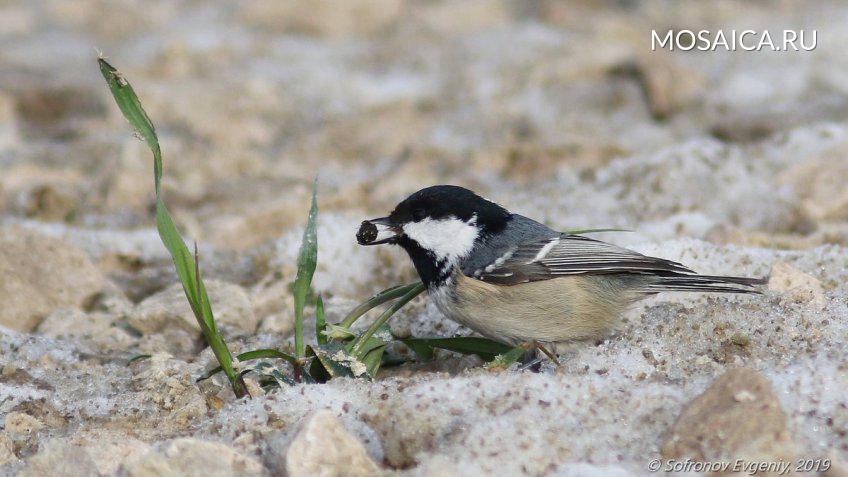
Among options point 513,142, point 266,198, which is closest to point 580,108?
point 513,142

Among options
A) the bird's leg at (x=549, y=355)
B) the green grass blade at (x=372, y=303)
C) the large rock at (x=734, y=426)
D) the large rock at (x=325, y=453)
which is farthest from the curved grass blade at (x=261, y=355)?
the large rock at (x=734, y=426)

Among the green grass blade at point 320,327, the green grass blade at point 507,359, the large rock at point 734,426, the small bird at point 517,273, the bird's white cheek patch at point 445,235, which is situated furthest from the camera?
the bird's white cheek patch at point 445,235

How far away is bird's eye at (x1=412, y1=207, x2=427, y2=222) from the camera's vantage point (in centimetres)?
347

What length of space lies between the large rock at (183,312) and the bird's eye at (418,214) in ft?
2.84

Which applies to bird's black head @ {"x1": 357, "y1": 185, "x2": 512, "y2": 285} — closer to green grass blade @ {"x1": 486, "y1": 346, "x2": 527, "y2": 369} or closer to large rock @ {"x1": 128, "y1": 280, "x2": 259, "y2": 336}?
green grass blade @ {"x1": 486, "y1": 346, "x2": 527, "y2": 369}

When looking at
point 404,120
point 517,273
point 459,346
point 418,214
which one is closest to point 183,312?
point 418,214

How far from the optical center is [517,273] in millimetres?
3291

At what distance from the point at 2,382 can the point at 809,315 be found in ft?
8.93

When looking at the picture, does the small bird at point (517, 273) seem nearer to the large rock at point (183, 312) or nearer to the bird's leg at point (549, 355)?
the bird's leg at point (549, 355)

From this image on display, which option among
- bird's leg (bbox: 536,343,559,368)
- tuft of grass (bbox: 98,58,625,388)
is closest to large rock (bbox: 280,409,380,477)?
tuft of grass (bbox: 98,58,625,388)

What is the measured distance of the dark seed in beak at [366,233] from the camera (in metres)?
3.45

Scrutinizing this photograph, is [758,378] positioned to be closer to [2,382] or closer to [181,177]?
[2,382]

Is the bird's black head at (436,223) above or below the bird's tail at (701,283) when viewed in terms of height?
above

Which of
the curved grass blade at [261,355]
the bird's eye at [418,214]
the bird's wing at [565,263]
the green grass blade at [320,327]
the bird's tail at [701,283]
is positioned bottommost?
the curved grass blade at [261,355]
